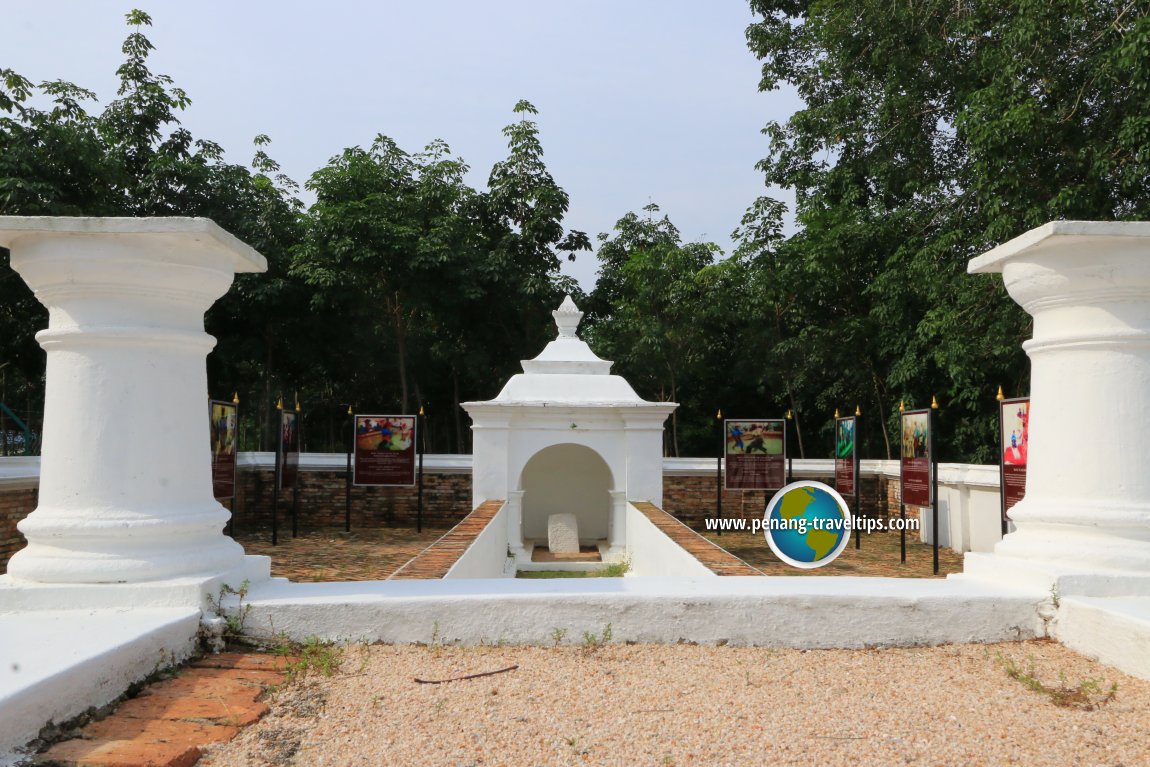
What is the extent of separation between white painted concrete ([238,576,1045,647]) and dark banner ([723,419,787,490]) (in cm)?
939

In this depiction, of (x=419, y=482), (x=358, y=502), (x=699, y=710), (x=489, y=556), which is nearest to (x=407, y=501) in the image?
(x=358, y=502)

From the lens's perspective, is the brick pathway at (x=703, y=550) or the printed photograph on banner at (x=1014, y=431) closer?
the brick pathway at (x=703, y=550)

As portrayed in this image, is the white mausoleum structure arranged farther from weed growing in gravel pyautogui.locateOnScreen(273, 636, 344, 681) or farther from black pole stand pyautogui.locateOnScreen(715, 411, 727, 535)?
weed growing in gravel pyautogui.locateOnScreen(273, 636, 344, 681)

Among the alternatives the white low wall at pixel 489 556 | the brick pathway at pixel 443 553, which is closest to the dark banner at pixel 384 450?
the white low wall at pixel 489 556

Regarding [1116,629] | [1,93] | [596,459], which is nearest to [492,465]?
[596,459]

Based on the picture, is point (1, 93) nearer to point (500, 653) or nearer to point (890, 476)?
point (500, 653)

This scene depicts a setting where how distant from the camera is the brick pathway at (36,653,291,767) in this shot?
2.08 m

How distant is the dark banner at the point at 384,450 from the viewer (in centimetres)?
1229

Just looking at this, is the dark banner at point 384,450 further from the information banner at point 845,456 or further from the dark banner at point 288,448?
the information banner at point 845,456

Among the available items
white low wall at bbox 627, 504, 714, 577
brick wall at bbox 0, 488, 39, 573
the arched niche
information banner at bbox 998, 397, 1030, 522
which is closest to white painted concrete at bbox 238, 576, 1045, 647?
white low wall at bbox 627, 504, 714, 577

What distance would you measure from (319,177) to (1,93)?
22.1 feet

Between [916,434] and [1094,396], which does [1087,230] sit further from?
[916,434]

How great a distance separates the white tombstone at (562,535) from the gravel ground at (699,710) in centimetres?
779

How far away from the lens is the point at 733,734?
7.44 feet
